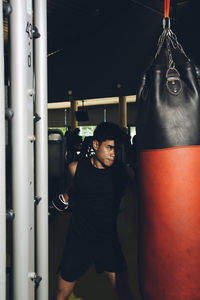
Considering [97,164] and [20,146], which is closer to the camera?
[20,146]

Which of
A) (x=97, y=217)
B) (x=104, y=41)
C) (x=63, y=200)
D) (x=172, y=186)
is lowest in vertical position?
(x=97, y=217)

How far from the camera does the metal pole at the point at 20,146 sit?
893mm

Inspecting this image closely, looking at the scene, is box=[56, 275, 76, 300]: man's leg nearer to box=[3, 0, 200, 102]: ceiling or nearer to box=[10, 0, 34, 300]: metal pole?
box=[10, 0, 34, 300]: metal pole

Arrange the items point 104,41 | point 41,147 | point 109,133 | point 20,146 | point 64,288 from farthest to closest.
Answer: point 104,41, point 109,133, point 64,288, point 41,147, point 20,146

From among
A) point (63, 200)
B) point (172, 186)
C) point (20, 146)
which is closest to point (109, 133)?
point (63, 200)

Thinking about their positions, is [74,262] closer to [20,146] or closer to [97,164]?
[97,164]

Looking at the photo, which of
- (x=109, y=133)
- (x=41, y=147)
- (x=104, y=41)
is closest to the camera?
(x=41, y=147)

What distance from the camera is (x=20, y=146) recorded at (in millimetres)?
897

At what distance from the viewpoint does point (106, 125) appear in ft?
6.84

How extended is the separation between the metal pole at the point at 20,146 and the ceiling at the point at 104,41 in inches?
206

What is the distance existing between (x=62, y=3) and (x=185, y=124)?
6.06 metres

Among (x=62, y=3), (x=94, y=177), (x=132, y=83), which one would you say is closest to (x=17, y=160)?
(x=94, y=177)

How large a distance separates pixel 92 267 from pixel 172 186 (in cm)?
221

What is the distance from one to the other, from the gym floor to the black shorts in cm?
42
